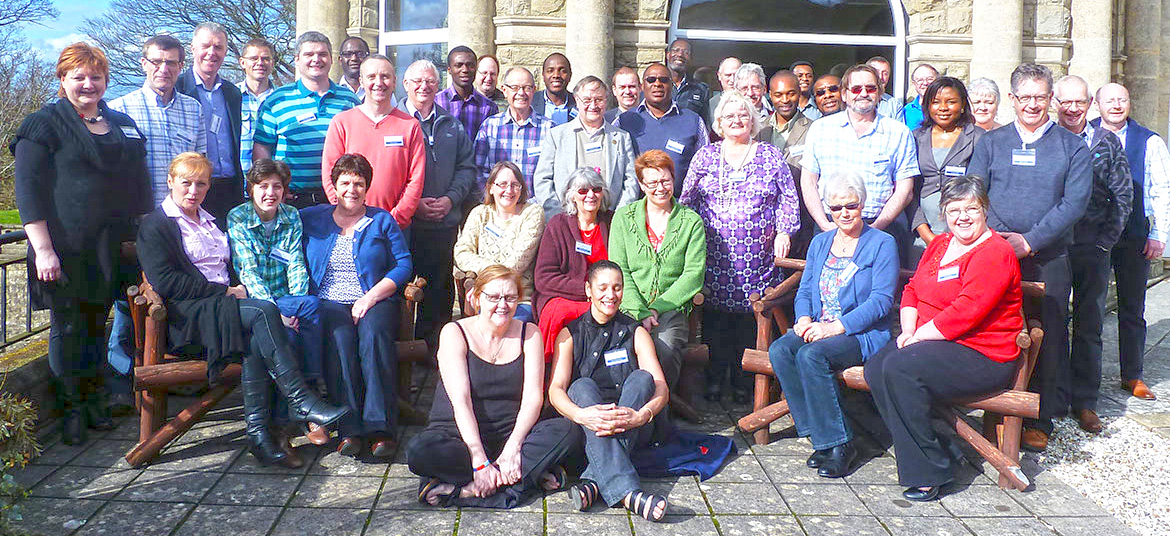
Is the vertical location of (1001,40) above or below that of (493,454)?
above

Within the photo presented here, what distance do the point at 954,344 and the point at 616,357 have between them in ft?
5.13

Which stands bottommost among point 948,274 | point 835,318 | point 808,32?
point 835,318

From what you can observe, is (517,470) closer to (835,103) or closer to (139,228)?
(139,228)

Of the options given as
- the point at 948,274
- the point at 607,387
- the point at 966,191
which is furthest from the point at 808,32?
the point at 607,387

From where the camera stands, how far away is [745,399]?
5516 millimetres

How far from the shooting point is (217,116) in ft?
17.5

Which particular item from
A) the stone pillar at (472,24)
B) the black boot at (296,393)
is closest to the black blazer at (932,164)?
the black boot at (296,393)

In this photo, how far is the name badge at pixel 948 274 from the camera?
4.34 metres

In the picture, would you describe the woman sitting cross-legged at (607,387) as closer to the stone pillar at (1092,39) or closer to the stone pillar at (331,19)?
the stone pillar at (331,19)

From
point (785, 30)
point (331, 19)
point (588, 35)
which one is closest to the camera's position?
point (588, 35)

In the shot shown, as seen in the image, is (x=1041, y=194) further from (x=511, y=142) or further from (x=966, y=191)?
(x=511, y=142)

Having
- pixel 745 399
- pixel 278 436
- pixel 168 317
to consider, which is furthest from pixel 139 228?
pixel 745 399

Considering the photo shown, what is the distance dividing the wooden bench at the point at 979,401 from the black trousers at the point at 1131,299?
1324mm

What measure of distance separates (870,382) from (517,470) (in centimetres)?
172
